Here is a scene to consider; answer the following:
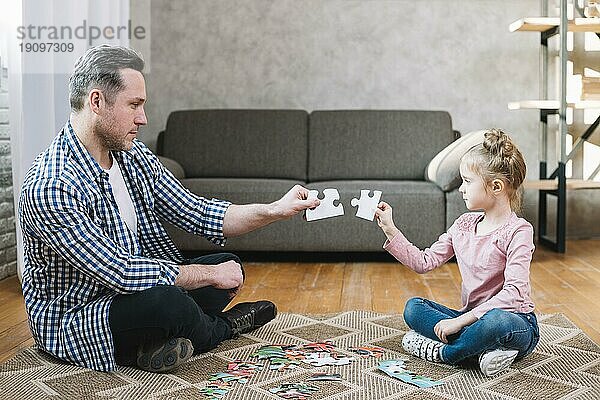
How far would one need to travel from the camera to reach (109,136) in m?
2.30

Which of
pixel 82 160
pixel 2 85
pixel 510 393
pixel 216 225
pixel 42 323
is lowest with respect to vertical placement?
pixel 510 393

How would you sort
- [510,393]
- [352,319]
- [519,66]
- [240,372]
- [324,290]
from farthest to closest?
1. [519,66]
2. [324,290]
3. [352,319]
4. [240,372]
5. [510,393]

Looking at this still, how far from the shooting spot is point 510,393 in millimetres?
2109

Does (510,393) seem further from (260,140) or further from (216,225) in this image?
(260,140)

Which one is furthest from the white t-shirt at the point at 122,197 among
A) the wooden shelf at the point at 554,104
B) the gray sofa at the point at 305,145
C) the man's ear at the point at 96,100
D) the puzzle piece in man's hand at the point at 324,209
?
the wooden shelf at the point at 554,104

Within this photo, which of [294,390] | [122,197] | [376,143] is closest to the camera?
[294,390]

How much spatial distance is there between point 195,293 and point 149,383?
1.31 ft

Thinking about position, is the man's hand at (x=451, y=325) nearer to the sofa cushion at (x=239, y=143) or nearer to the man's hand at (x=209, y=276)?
the man's hand at (x=209, y=276)

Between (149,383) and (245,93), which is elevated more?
(245,93)

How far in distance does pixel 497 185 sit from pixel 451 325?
0.41 meters

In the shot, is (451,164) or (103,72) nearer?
(103,72)

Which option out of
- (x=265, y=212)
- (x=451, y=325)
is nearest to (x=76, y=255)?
(x=265, y=212)

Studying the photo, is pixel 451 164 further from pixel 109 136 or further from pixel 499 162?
pixel 109 136

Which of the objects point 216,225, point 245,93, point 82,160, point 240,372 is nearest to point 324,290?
point 216,225
